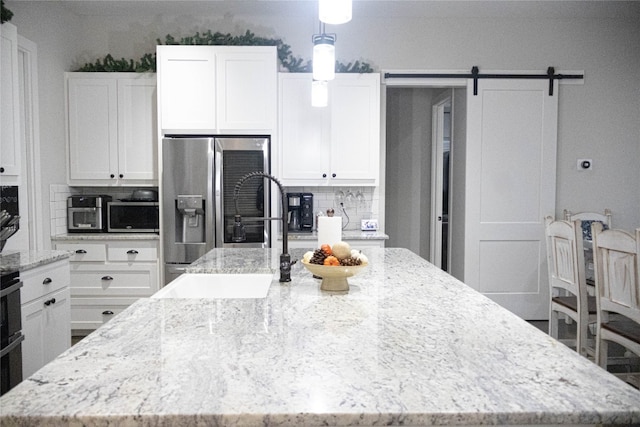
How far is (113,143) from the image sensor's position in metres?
4.25

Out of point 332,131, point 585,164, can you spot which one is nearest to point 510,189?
point 585,164

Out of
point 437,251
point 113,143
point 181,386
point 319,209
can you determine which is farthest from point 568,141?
point 181,386

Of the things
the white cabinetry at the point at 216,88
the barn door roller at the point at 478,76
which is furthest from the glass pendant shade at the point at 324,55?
the barn door roller at the point at 478,76

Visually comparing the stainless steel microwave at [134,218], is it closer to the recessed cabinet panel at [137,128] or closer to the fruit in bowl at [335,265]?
the recessed cabinet panel at [137,128]

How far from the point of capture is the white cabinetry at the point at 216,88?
3.93 metres

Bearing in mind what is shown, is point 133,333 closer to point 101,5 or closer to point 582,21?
point 101,5

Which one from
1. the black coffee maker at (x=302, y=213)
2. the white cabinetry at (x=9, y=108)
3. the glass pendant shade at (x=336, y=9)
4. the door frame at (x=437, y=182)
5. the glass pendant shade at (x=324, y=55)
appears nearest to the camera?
the glass pendant shade at (x=336, y=9)

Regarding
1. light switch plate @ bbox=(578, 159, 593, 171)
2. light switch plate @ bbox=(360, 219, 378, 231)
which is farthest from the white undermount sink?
light switch plate @ bbox=(578, 159, 593, 171)

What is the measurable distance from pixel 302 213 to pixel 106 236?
5.65ft

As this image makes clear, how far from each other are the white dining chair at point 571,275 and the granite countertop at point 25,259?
3.05 metres

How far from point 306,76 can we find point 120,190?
2.11m

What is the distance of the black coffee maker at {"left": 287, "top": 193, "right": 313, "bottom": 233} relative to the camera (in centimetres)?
427

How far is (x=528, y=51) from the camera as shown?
4547 mm

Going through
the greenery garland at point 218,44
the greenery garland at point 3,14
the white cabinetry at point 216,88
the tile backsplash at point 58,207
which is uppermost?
the greenery garland at point 218,44
